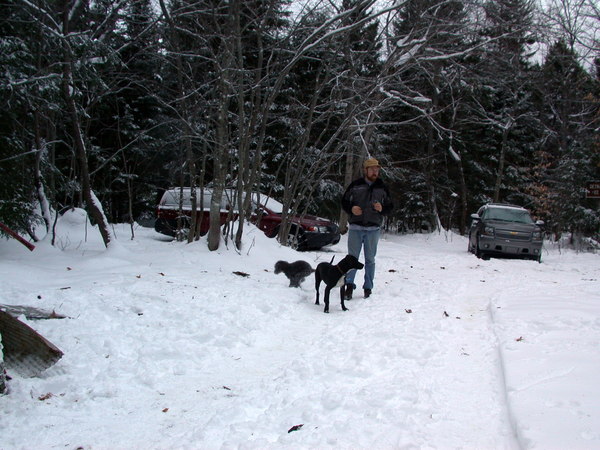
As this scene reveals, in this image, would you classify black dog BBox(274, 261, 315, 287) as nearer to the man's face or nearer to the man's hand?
the man's hand

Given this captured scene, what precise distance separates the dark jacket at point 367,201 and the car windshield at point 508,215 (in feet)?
29.3

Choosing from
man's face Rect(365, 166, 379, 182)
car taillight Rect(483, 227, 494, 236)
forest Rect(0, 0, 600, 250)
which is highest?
forest Rect(0, 0, 600, 250)

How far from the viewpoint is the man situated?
6.74m

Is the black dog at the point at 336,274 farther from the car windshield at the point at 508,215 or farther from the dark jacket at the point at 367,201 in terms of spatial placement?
the car windshield at the point at 508,215

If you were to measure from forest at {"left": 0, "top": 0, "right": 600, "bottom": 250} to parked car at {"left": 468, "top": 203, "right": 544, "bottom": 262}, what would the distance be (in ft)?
10.1

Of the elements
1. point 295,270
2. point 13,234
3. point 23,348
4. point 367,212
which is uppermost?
point 367,212

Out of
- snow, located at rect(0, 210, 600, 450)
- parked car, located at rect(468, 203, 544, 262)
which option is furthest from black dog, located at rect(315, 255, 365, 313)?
parked car, located at rect(468, 203, 544, 262)

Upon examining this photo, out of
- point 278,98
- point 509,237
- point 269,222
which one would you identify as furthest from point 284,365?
point 278,98

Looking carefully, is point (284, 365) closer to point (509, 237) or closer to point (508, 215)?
point (509, 237)

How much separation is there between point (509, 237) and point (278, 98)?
10393 mm

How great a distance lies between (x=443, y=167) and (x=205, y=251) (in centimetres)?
2273

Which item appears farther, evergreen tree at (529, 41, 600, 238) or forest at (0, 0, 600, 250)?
evergreen tree at (529, 41, 600, 238)

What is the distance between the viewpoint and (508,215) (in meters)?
14.4

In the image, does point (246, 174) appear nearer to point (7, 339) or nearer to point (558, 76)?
point (7, 339)
